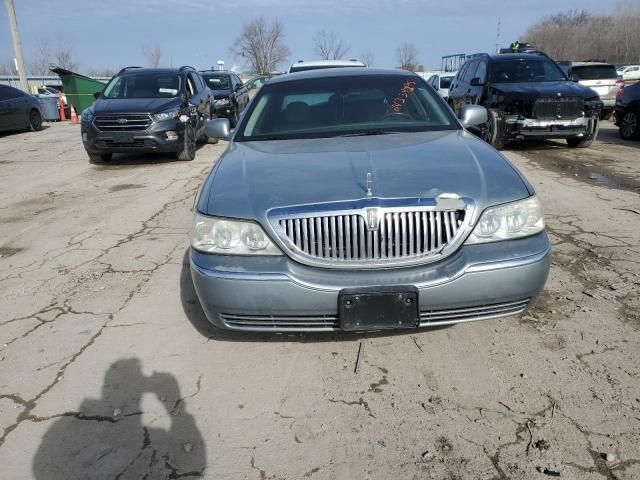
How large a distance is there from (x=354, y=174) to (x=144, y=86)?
8.40 metres

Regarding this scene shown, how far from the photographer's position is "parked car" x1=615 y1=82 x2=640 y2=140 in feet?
34.6

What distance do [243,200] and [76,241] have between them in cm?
327

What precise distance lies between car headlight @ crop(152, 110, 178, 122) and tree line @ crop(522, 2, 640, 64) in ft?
221

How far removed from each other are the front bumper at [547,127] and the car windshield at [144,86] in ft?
20.7

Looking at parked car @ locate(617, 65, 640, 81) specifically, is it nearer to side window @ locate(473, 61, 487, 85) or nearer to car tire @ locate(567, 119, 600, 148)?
side window @ locate(473, 61, 487, 85)

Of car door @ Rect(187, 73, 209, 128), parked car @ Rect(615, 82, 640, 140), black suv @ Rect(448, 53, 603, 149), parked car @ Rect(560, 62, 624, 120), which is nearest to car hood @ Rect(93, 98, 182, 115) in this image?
car door @ Rect(187, 73, 209, 128)

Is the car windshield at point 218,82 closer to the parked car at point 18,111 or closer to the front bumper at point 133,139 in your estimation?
the parked car at point 18,111

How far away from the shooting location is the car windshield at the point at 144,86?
384 inches

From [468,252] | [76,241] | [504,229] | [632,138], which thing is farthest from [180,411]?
[632,138]

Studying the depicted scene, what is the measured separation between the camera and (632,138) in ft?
35.6

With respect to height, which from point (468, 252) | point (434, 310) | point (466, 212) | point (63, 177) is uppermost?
point (466, 212)

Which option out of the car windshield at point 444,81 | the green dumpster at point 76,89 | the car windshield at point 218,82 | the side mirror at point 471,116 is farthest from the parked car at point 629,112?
the green dumpster at point 76,89

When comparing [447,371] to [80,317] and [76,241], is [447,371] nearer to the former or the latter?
[80,317]

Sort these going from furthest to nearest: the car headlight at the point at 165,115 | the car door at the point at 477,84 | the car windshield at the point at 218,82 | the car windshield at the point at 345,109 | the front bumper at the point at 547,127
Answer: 1. the car windshield at the point at 218,82
2. the car door at the point at 477,84
3. the car headlight at the point at 165,115
4. the front bumper at the point at 547,127
5. the car windshield at the point at 345,109
